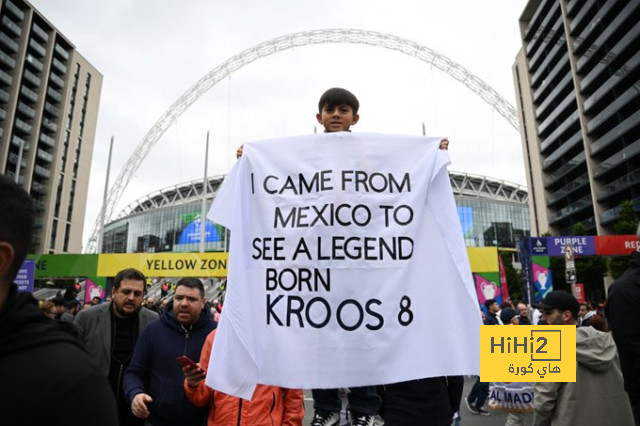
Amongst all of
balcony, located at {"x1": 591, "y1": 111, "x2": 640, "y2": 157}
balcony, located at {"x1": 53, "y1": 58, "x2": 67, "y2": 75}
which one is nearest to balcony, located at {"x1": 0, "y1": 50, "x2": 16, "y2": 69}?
balcony, located at {"x1": 53, "y1": 58, "x2": 67, "y2": 75}

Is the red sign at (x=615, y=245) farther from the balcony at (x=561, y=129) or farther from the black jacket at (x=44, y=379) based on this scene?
the balcony at (x=561, y=129)

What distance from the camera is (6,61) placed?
219ft

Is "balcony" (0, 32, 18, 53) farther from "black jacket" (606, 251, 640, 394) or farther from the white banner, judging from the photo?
"black jacket" (606, 251, 640, 394)

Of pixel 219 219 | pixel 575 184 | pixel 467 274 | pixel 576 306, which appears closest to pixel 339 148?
pixel 219 219

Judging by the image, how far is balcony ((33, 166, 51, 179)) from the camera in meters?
71.7

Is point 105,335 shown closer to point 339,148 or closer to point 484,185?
point 339,148

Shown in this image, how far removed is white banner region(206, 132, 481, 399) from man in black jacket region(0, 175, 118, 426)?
5.04 ft

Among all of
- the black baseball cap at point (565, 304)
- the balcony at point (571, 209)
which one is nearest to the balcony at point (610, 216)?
the balcony at point (571, 209)

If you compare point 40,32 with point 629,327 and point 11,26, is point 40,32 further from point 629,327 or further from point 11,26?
point 629,327

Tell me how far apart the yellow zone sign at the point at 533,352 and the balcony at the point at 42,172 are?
268ft

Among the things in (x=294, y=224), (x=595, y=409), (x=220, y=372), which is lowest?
(x=595, y=409)

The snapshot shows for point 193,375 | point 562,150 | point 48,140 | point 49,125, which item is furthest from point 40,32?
point 193,375

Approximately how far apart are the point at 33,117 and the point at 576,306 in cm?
8330

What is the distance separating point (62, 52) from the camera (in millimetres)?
77500
